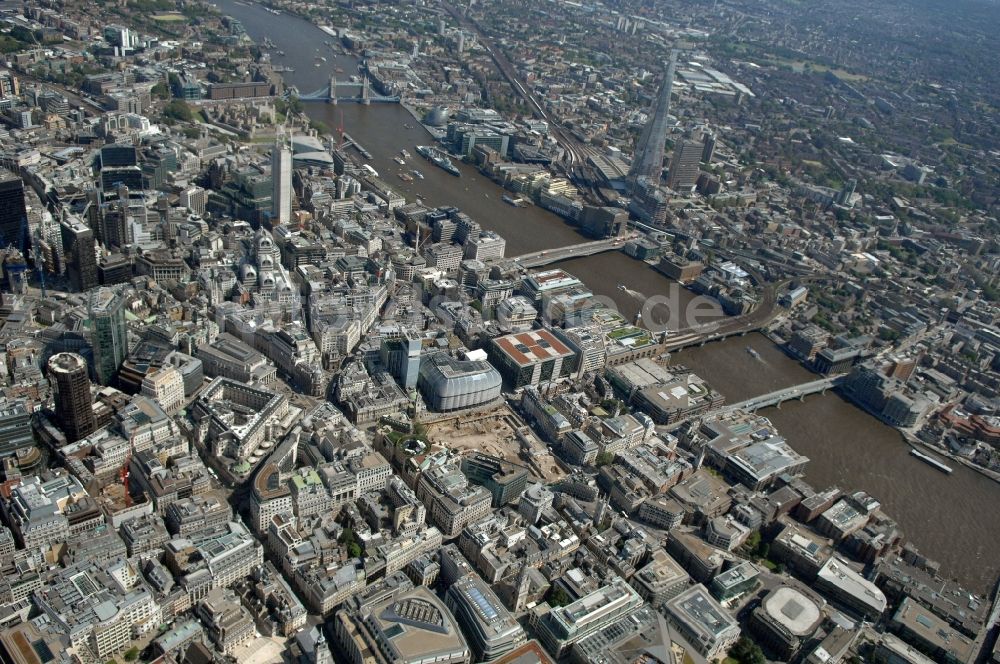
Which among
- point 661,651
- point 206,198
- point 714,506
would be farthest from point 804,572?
point 206,198

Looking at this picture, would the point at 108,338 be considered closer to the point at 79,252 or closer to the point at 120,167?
the point at 79,252

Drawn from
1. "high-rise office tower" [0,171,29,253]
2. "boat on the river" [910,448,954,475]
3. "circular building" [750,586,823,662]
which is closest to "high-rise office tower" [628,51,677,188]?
"boat on the river" [910,448,954,475]

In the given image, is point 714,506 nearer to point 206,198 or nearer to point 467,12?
point 206,198

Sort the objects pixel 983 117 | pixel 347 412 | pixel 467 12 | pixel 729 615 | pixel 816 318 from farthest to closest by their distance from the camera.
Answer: pixel 467 12, pixel 983 117, pixel 816 318, pixel 347 412, pixel 729 615

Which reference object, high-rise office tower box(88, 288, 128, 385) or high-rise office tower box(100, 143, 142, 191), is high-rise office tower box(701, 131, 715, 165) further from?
high-rise office tower box(88, 288, 128, 385)

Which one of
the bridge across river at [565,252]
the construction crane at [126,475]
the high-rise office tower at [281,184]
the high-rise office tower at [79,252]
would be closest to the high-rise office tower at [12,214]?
the high-rise office tower at [79,252]
